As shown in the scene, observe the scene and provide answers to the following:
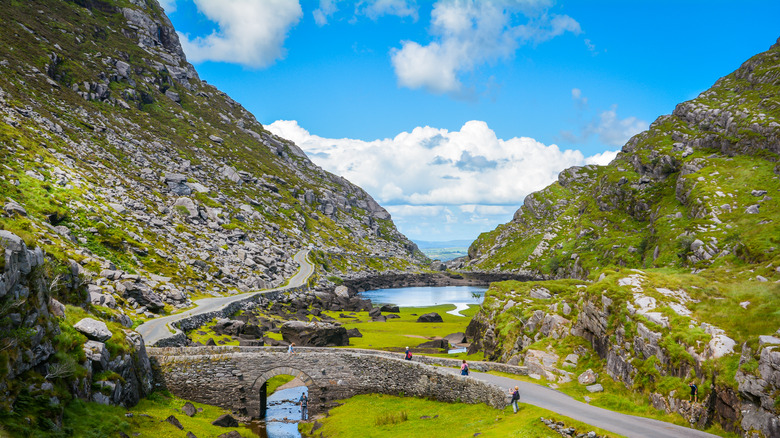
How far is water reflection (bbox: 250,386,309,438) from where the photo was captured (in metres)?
45.5

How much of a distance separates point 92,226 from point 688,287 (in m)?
95.2

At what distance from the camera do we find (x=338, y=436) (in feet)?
132

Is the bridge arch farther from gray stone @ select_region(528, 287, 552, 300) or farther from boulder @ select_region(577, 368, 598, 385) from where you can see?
gray stone @ select_region(528, 287, 552, 300)

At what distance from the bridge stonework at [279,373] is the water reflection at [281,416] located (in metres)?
2.34

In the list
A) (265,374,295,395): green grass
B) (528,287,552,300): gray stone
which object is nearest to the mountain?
(265,374,295,395): green grass

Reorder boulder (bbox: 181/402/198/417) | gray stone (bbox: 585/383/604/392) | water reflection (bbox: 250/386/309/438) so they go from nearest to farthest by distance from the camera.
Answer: gray stone (bbox: 585/383/604/392)
boulder (bbox: 181/402/198/417)
water reflection (bbox: 250/386/309/438)

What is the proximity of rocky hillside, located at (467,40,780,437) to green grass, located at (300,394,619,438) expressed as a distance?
924 centimetres

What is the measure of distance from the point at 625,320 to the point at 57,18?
249304 millimetres

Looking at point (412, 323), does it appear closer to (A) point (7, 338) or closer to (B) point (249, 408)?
(B) point (249, 408)

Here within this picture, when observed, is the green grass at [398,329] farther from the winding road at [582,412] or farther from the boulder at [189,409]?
the boulder at [189,409]

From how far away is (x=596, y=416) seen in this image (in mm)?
29062

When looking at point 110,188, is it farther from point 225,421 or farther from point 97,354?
point 97,354

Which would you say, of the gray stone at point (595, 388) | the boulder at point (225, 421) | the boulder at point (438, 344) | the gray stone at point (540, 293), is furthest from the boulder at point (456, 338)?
the boulder at point (225, 421)

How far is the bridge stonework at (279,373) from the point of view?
148ft
